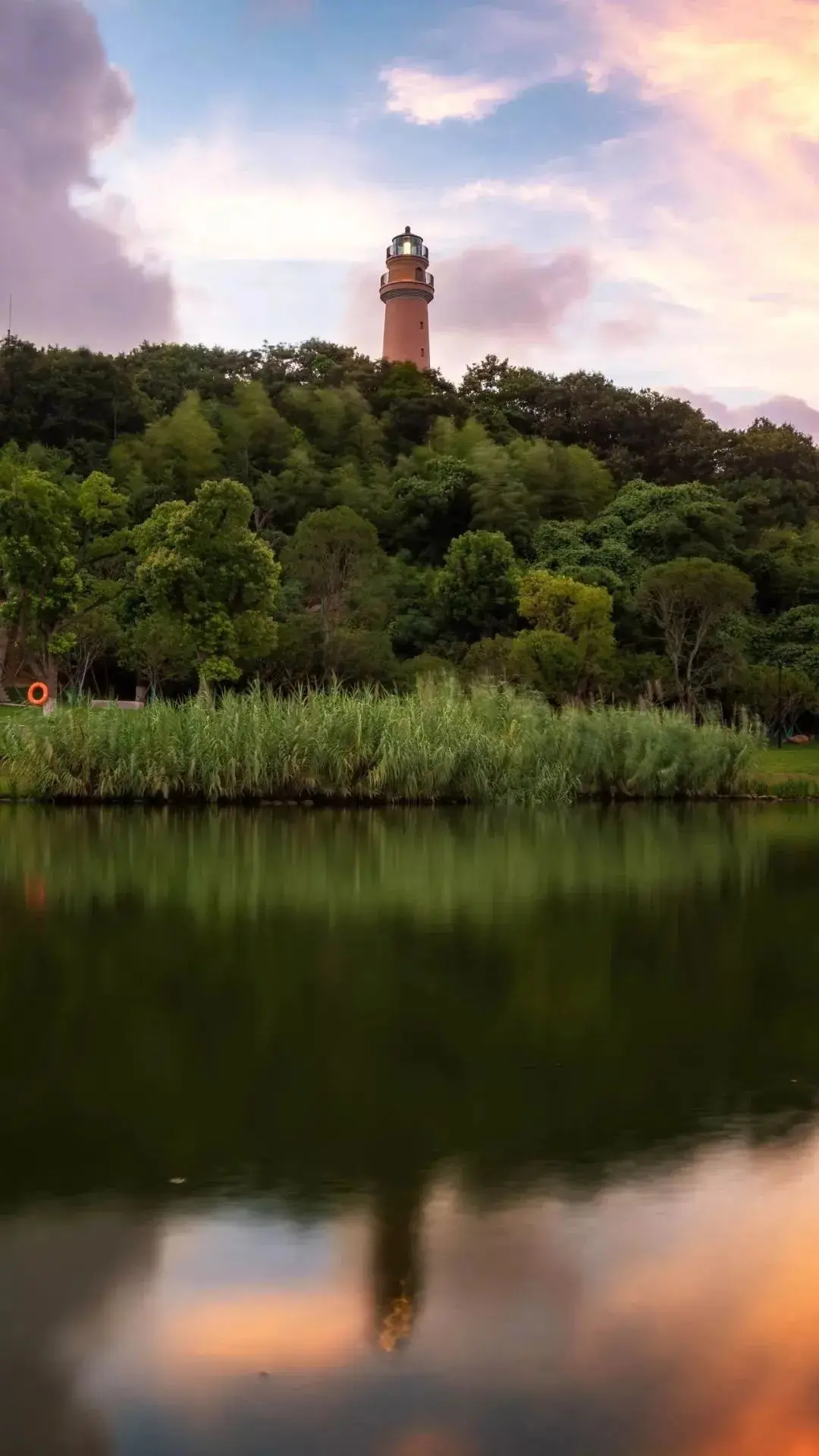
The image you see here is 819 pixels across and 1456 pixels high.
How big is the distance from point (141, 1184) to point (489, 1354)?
95 cm

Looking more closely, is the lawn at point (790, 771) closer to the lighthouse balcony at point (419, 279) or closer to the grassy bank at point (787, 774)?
the grassy bank at point (787, 774)

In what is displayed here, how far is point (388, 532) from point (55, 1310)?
28.4 metres

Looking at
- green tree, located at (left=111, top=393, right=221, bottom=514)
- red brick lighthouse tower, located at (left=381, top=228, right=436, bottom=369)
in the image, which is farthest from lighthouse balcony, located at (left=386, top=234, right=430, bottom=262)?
green tree, located at (left=111, top=393, right=221, bottom=514)

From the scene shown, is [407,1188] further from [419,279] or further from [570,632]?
[419,279]

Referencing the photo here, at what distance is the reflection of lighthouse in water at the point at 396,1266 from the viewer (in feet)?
6.77

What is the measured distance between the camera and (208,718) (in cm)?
1248

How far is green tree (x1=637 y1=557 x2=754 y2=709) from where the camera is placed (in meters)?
22.7

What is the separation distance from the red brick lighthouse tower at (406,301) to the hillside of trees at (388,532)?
10013mm

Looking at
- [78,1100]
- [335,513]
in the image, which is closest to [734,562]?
[335,513]

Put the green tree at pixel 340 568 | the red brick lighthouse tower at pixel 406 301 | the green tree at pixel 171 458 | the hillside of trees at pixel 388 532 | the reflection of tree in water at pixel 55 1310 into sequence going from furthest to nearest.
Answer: the red brick lighthouse tower at pixel 406 301, the green tree at pixel 171 458, the green tree at pixel 340 568, the hillside of trees at pixel 388 532, the reflection of tree in water at pixel 55 1310

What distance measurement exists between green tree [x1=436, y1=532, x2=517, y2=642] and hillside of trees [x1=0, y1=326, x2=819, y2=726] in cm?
5

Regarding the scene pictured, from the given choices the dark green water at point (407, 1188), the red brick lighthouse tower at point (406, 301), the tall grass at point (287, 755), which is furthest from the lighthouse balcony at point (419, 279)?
the dark green water at point (407, 1188)

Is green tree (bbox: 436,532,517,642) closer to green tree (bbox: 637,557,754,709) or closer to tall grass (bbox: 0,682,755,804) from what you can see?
green tree (bbox: 637,557,754,709)

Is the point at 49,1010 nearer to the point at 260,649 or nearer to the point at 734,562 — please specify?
the point at 260,649
